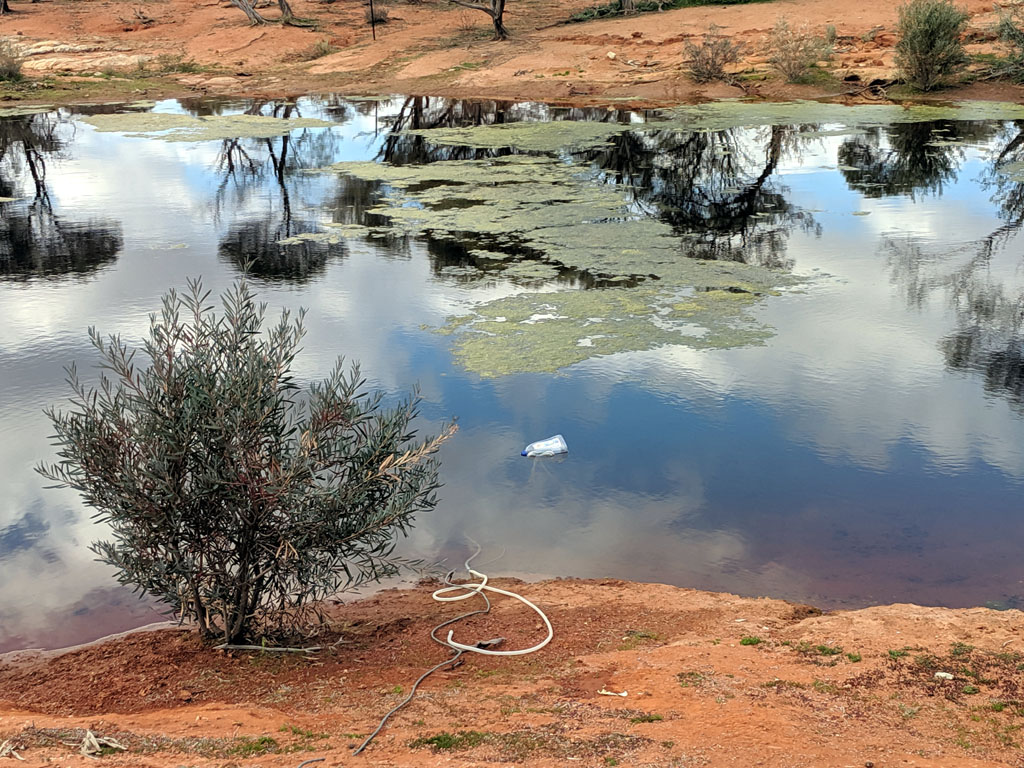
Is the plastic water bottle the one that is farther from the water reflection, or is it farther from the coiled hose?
the water reflection

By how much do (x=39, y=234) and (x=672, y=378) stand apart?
9.32m

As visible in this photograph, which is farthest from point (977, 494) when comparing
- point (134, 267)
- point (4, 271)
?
point (4, 271)

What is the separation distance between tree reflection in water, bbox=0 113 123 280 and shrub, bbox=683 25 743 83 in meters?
14.7

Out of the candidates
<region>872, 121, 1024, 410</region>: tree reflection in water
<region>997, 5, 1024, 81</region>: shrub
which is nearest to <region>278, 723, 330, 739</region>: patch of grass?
<region>872, 121, 1024, 410</region>: tree reflection in water

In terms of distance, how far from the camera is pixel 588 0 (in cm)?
3734

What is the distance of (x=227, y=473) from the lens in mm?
4445

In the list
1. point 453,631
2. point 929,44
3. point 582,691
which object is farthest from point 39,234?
point 929,44

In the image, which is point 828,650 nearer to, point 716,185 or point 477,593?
point 477,593

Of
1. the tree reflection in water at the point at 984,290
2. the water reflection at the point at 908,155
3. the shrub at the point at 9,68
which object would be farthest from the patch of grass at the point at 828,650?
the shrub at the point at 9,68

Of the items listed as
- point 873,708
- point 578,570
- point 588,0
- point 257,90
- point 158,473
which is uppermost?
point 588,0

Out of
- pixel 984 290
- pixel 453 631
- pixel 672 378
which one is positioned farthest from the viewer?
pixel 984 290

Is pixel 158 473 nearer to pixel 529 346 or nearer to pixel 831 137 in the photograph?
pixel 529 346

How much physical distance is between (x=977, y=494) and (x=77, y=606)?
18.9 ft

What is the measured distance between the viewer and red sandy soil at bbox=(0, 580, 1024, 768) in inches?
137
